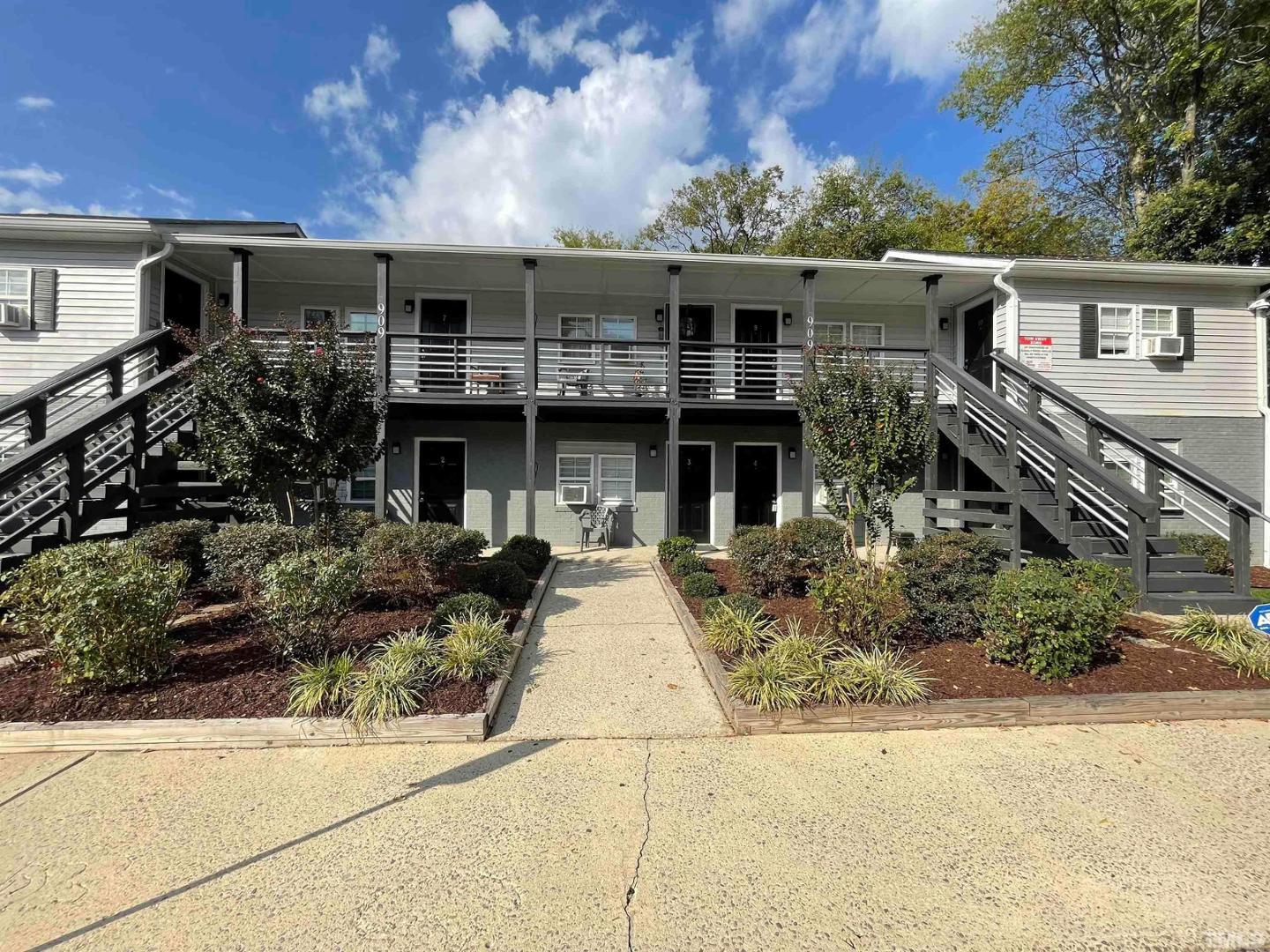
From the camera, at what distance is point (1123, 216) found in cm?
1878

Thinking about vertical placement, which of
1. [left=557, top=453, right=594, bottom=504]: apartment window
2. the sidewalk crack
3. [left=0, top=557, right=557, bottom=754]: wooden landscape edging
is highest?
[left=557, top=453, right=594, bottom=504]: apartment window

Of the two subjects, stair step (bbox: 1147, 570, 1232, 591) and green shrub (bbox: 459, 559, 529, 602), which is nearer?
stair step (bbox: 1147, 570, 1232, 591)

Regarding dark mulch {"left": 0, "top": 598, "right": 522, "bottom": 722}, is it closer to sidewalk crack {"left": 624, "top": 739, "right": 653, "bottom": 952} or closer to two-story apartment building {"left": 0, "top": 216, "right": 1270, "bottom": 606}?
sidewalk crack {"left": 624, "top": 739, "right": 653, "bottom": 952}

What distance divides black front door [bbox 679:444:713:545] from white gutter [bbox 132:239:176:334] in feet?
30.7

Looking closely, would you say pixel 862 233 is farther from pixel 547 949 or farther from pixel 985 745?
pixel 547 949

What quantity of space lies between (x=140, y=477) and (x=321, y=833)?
6.96m

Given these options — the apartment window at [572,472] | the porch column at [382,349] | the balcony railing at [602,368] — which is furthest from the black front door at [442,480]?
the balcony railing at [602,368]

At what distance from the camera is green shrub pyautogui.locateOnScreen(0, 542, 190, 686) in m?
3.68

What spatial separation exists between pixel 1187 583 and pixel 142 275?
14974 mm

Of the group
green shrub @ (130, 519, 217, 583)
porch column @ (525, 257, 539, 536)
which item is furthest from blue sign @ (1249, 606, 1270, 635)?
green shrub @ (130, 519, 217, 583)

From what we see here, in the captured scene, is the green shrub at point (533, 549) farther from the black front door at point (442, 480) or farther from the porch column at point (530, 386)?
the black front door at point (442, 480)

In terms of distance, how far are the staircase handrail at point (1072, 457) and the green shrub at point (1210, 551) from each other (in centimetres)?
204

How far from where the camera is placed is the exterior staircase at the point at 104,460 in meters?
5.82

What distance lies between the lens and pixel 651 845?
2.52 m
